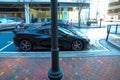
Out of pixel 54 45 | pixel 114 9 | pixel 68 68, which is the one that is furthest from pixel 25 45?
pixel 114 9

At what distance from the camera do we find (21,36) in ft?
29.5

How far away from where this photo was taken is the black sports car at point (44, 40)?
888cm

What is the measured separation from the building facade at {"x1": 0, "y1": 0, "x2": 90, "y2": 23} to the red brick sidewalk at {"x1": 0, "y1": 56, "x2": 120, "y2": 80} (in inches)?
883

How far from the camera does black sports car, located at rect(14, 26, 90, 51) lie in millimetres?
8875

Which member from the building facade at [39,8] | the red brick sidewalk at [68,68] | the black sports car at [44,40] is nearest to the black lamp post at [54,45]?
the red brick sidewalk at [68,68]

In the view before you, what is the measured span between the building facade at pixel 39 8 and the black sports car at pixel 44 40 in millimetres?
20313

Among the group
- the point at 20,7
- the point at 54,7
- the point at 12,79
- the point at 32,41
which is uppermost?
the point at 20,7

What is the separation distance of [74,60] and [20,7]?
24975 millimetres

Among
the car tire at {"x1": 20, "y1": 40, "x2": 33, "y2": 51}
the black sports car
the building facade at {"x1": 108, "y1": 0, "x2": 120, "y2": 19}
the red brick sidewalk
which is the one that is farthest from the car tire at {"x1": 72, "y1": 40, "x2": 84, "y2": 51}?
the building facade at {"x1": 108, "y1": 0, "x2": 120, "y2": 19}

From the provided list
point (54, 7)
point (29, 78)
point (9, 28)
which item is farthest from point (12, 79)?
point (9, 28)

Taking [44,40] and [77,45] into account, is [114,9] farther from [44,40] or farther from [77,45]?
[44,40]

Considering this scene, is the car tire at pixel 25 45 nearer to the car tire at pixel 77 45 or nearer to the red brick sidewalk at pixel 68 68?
the red brick sidewalk at pixel 68 68

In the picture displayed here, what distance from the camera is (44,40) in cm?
887

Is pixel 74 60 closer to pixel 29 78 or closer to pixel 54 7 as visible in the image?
pixel 29 78
